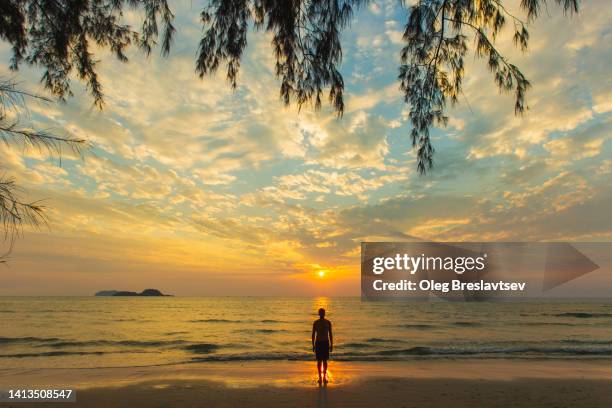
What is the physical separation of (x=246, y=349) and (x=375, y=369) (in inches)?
554

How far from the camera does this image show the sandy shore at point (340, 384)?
1100 centimetres

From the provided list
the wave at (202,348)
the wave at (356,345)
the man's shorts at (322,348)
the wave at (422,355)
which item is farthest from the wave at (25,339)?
the man's shorts at (322,348)

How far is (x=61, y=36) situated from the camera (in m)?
4.30

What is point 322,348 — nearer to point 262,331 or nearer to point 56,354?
point 56,354

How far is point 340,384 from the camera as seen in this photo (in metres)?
13.1

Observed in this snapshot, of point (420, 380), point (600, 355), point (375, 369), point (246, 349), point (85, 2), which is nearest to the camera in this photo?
point (85, 2)

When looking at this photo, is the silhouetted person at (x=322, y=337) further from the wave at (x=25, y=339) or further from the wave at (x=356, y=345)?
the wave at (x=25, y=339)

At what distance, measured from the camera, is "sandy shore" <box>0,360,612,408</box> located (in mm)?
11000

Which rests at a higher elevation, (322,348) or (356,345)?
(322,348)

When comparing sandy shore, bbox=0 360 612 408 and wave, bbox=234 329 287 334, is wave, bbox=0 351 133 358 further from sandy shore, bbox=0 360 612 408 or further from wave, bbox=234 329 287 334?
wave, bbox=234 329 287 334

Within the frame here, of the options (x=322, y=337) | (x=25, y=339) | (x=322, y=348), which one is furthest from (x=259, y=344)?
(x=322, y=337)

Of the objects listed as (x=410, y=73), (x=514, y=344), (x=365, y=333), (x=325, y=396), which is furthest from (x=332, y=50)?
(x=365, y=333)

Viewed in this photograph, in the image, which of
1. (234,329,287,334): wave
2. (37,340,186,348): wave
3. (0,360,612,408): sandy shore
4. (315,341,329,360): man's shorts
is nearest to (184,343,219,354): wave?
(37,340,186,348): wave

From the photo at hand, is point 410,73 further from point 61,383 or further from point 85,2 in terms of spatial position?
point 61,383
